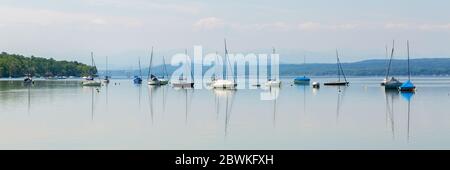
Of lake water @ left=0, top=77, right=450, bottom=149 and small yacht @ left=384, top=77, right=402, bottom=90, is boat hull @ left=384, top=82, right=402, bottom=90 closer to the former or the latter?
small yacht @ left=384, top=77, right=402, bottom=90

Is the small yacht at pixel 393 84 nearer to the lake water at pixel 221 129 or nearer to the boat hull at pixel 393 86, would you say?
the boat hull at pixel 393 86

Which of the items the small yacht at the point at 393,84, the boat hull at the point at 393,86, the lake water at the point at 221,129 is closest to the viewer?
the lake water at the point at 221,129

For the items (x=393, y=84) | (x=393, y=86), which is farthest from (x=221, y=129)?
(x=393, y=86)

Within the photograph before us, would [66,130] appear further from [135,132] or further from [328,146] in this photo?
[328,146]

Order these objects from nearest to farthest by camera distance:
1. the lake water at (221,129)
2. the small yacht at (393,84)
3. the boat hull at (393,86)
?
the lake water at (221,129), the boat hull at (393,86), the small yacht at (393,84)

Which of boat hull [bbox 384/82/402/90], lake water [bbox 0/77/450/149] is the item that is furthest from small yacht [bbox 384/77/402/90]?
lake water [bbox 0/77/450/149]

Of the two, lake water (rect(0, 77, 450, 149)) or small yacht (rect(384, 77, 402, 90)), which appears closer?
lake water (rect(0, 77, 450, 149))

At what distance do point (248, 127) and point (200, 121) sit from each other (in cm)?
529

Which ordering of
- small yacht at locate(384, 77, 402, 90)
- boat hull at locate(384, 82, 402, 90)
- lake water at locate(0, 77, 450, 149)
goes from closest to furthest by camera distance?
lake water at locate(0, 77, 450, 149)
boat hull at locate(384, 82, 402, 90)
small yacht at locate(384, 77, 402, 90)

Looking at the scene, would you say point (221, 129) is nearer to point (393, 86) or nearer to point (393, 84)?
point (393, 84)

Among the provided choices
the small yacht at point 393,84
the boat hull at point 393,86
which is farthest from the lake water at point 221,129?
the small yacht at point 393,84

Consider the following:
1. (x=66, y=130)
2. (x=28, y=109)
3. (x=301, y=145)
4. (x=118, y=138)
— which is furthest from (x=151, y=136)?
(x=28, y=109)

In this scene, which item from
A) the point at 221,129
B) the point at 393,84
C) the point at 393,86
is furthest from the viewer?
the point at 393,86

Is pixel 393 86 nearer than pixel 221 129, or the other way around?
pixel 221 129
